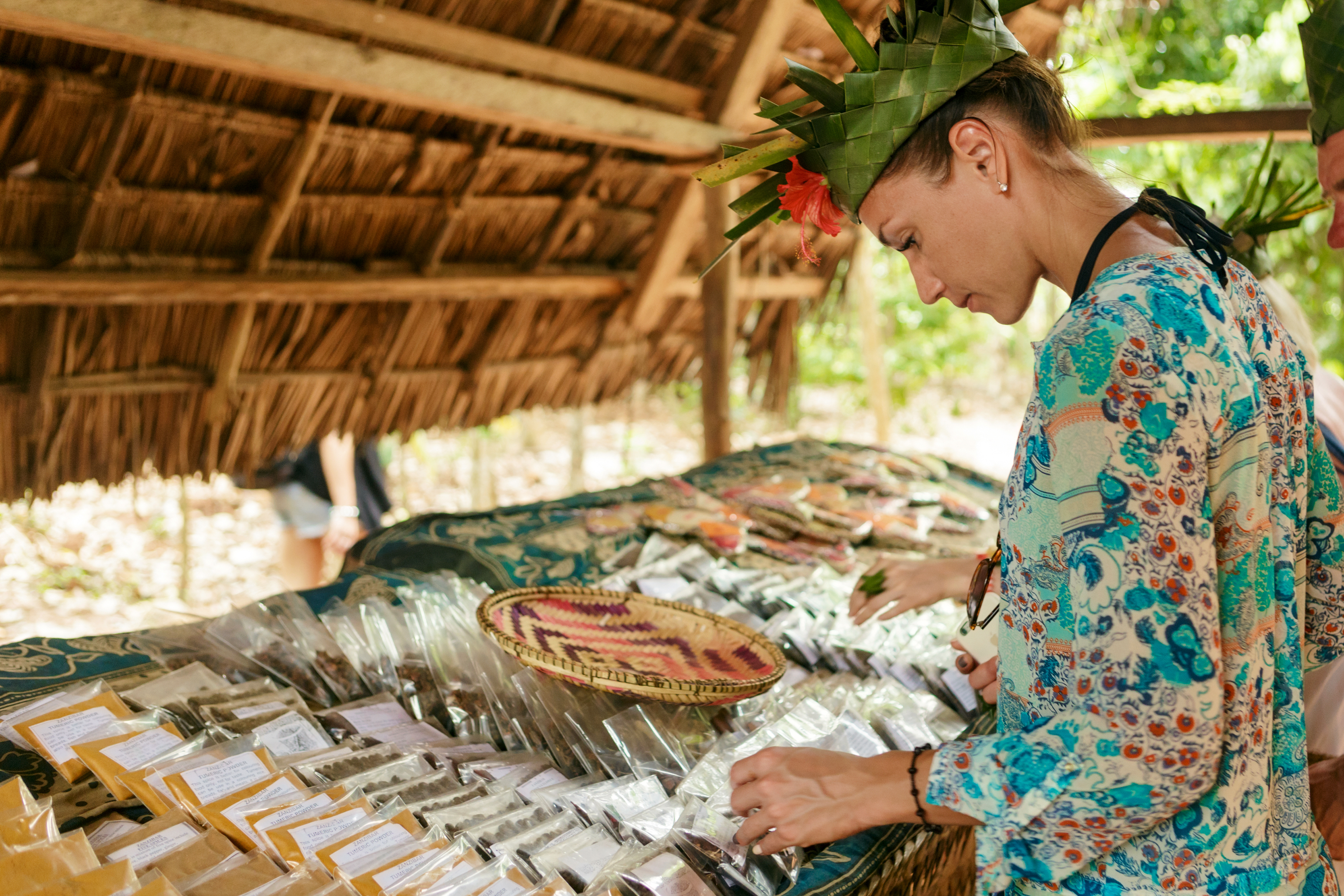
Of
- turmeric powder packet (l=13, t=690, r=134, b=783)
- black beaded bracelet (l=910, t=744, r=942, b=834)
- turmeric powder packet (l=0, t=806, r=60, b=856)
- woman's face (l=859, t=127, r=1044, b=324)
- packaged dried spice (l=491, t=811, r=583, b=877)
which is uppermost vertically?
woman's face (l=859, t=127, r=1044, b=324)

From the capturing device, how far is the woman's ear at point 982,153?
36.8 inches

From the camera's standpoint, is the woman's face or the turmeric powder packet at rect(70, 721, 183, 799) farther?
the turmeric powder packet at rect(70, 721, 183, 799)

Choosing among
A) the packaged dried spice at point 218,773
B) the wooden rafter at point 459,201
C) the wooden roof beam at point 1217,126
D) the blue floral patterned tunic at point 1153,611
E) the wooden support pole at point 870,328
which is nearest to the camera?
the blue floral patterned tunic at point 1153,611

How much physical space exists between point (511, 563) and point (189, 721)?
103cm

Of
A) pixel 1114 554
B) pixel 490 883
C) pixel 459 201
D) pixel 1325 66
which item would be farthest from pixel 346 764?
pixel 459 201

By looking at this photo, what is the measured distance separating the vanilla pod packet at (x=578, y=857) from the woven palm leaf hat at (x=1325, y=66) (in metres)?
1.34

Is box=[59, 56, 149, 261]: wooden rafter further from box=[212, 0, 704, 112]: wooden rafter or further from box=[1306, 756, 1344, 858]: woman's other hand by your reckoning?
box=[1306, 756, 1344, 858]: woman's other hand

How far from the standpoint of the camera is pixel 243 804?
1.09 metres

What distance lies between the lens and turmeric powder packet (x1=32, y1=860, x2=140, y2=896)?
2.91 feet

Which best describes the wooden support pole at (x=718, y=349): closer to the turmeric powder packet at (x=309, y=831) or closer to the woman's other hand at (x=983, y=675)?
the woman's other hand at (x=983, y=675)

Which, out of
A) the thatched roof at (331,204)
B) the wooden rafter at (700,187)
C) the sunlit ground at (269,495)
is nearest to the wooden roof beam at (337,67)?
the thatched roof at (331,204)

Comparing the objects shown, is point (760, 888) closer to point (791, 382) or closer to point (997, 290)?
point (997, 290)

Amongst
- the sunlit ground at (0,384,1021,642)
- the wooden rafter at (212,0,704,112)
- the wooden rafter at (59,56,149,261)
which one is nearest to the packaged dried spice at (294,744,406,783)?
the sunlit ground at (0,384,1021,642)

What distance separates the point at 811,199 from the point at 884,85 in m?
0.19
